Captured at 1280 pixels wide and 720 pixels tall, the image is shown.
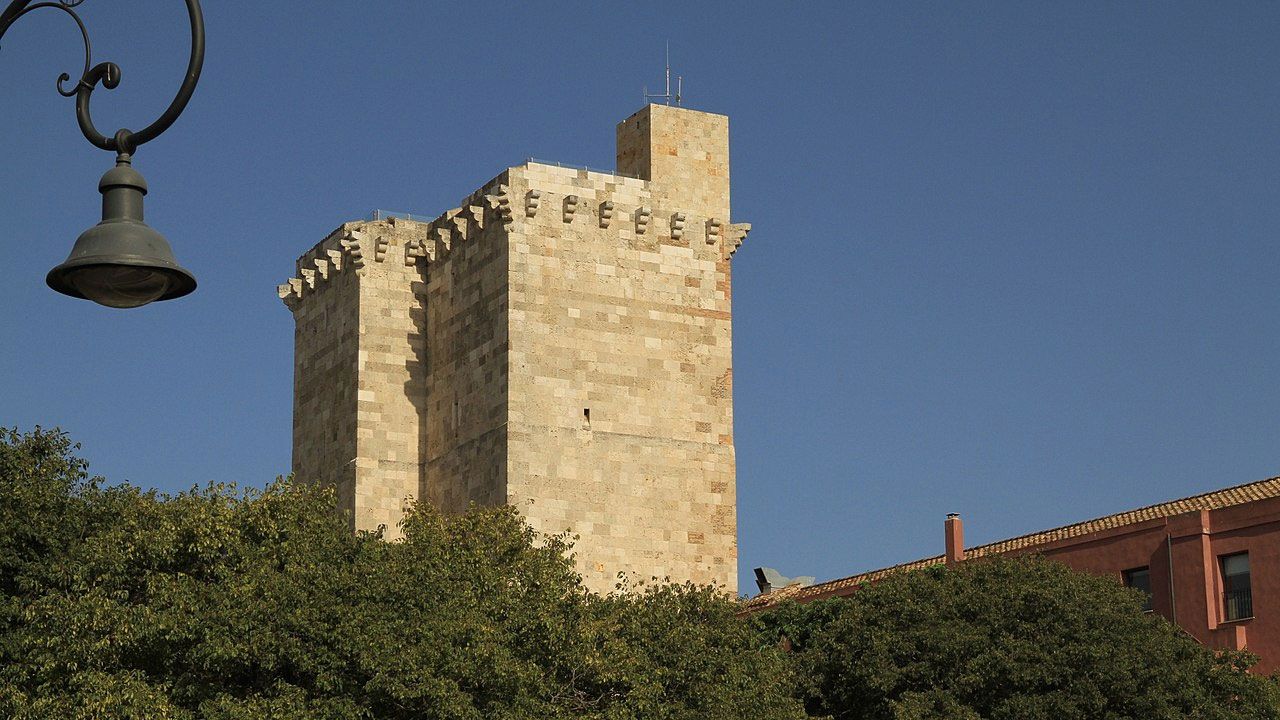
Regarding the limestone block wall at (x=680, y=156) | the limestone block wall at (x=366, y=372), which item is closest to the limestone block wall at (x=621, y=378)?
the limestone block wall at (x=680, y=156)

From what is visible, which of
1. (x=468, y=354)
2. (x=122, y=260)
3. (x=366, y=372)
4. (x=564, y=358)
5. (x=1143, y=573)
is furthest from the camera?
(x=366, y=372)

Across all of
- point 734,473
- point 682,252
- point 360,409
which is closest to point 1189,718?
point 734,473

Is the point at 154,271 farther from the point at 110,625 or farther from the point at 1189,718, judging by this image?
the point at 1189,718

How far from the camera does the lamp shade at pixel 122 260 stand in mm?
13711

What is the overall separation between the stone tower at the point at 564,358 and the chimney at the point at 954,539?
5.14m

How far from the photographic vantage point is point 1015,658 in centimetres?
3488

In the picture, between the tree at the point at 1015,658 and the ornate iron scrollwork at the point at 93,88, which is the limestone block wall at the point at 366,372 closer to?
the tree at the point at 1015,658

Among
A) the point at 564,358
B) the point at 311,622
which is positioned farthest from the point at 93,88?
the point at 564,358

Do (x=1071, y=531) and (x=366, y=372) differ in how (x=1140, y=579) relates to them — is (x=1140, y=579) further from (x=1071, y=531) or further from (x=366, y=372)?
(x=366, y=372)

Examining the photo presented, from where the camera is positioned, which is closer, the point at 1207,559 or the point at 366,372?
the point at 1207,559

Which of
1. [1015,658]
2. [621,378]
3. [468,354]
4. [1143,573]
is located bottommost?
[1015,658]

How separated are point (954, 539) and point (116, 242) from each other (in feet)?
110

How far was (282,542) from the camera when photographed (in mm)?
31750

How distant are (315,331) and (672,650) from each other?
1758cm
